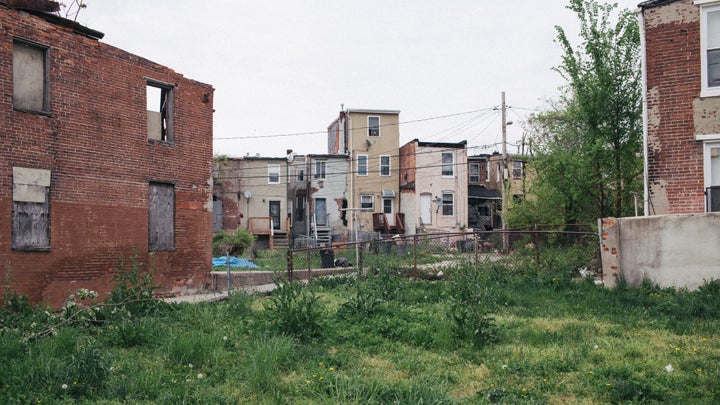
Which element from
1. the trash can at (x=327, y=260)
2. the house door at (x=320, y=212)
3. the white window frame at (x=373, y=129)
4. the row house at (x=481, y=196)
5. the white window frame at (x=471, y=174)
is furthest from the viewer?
the white window frame at (x=471, y=174)

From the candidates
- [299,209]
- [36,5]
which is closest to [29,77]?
[36,5]

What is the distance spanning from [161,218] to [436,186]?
2953 cm

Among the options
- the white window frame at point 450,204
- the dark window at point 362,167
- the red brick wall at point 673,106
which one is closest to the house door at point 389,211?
the dark window at point 362,167

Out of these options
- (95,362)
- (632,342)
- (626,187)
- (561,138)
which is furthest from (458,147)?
(95,362)

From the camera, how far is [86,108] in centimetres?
1499

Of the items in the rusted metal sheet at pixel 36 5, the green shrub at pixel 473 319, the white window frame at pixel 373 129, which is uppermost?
the white window frame at pixel 373 129

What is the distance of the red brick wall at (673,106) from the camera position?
13.9 m

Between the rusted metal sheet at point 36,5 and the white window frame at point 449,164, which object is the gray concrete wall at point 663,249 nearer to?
the rusted metal sheet at point 36,5

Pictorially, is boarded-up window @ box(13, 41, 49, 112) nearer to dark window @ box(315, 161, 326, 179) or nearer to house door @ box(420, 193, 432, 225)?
dark window @ box(315, 161, 326, 179)

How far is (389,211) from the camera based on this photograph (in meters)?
46.0

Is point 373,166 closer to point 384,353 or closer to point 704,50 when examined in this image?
point 704,50

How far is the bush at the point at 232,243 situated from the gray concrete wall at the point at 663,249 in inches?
1058

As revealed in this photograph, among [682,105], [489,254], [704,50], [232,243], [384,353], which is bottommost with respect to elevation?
[384,353]

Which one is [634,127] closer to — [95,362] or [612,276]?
[612,276]
